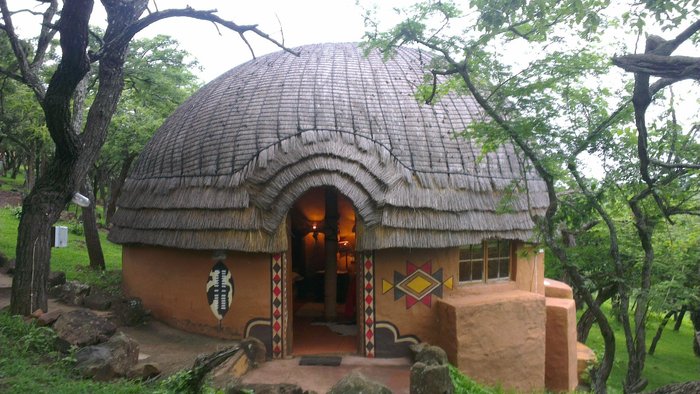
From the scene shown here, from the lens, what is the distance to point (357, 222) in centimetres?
788

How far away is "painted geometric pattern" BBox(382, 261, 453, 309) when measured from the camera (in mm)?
8133

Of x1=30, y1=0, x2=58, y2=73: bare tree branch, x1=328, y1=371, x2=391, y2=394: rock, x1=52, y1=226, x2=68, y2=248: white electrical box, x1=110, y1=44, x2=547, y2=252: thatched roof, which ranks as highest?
x1=30, y1=0, x2=58, y2=73: bare tree branch

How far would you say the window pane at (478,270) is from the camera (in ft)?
29.2

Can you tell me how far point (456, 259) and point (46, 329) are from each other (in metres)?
6.44

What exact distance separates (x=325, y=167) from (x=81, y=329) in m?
4.29

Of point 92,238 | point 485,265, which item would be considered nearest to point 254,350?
point 485,265

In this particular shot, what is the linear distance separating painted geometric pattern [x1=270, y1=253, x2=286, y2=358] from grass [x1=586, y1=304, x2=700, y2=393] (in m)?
9.50

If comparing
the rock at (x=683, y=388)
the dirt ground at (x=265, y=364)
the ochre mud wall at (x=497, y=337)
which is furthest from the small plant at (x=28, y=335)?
the rock at (x=683, y=388)

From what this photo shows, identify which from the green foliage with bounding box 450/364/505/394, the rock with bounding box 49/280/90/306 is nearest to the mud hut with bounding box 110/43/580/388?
the green foliage with bounding box 450/364/505/394

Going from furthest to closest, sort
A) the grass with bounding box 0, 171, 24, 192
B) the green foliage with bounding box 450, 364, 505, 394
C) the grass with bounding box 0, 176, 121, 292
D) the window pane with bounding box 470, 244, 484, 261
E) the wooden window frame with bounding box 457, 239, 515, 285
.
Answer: the grass with bounding box 0, 171, 24, 192, the grass with bounding box 0, 176, 121, 292, the window pane with bounding box 470, 244, 484, 261, the wooden window frame with bounding box 457, 239, 515, 285, the green foliage with bounding box 450, 364, 505, 394

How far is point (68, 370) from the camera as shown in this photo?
5.83m

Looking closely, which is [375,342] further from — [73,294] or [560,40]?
[73,294]

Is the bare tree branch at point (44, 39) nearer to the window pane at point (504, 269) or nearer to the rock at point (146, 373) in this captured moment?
the rock at point (146, 373)

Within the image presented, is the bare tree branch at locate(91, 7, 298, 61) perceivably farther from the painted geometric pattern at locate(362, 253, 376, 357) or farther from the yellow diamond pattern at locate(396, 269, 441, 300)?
the yellow diamond pattern at locate(396, 269, 441, 300)
